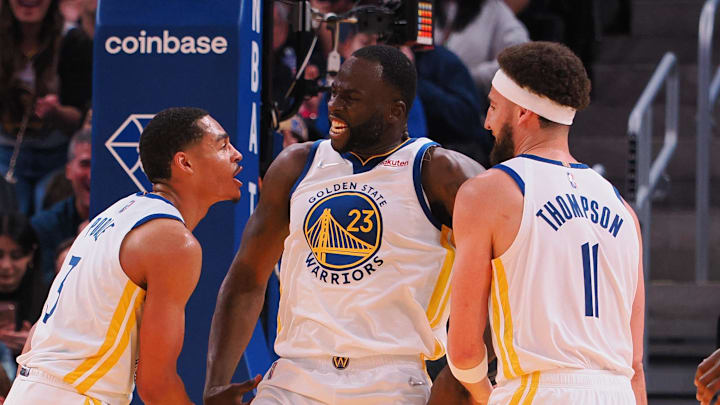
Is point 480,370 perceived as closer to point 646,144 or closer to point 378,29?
point 378,29

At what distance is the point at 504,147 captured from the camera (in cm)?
330

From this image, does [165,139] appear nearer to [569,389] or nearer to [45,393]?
[45,393]

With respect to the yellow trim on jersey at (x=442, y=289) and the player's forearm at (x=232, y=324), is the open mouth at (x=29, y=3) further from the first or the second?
the yellow trim on jersey at (x=442, y=289)

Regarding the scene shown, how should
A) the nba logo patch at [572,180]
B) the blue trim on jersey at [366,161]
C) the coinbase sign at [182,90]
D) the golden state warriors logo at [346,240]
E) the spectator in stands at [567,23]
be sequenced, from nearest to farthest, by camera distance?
the nba logo patch at [572,180] → the golden state warriors logo at [346,240] → the blue trim on jersey at [366,161] → the coinbase sign at [182,90] → the spectator in stands at [567,23]

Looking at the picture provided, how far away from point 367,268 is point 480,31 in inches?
180

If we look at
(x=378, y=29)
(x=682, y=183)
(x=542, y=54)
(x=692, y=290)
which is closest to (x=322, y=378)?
(x=542, y=54)

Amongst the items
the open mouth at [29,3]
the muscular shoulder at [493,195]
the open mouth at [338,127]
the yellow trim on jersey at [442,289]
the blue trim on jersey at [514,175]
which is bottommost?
the yellow trim on jersey at [442,289]

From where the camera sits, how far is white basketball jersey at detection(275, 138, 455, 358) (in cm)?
350

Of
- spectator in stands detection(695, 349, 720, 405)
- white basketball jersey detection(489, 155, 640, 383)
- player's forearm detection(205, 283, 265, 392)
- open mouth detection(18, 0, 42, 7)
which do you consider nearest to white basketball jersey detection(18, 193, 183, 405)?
player's forearm detection(205, 283, 265, 392)

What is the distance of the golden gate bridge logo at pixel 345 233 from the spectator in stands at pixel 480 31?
Answer: 4227mm

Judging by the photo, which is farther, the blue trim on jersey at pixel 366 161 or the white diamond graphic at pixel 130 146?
the white diamond graphic at pixel 130 146

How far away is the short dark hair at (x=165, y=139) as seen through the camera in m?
3.72

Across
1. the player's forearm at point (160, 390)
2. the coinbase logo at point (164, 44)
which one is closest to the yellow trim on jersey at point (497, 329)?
the player's forearm at point (160, 390)

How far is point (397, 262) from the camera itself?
355 centimetres
